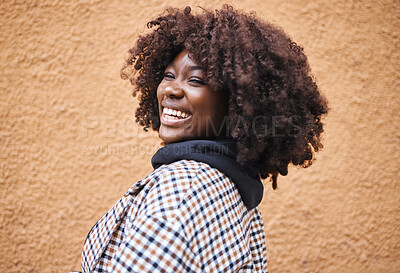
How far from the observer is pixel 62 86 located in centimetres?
148

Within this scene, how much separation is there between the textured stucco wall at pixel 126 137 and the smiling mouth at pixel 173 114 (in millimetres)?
605

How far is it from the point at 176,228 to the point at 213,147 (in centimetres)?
23

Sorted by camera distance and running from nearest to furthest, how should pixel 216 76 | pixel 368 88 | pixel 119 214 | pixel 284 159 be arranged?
1. pixel 119 214
2. pixel 216 76
3. pixel 284 159
4. pixel 368 88

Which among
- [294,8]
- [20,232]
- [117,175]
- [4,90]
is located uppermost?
[294,8]

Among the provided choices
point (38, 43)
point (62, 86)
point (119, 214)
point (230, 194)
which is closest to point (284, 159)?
point (230, 194)

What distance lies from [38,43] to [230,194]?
3.87 feet

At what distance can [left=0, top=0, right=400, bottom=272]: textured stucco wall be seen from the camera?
1.41 metres

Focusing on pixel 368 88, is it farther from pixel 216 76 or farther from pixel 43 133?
pixel 43 133

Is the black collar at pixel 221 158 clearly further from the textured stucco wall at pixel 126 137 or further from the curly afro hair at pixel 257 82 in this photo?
the textured stucco wall at pixel 126 137

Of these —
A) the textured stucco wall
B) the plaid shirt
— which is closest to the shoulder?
the plaid shirt

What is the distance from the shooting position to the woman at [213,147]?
64 centimetres

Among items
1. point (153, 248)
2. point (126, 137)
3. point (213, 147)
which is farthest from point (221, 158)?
point (126, 137)

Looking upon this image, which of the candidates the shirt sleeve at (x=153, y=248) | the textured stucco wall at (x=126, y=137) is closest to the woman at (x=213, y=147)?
the shirt sleeve at (x=153, y=248)

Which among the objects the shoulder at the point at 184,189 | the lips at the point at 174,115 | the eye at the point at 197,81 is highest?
the eye at the point at 197,81
